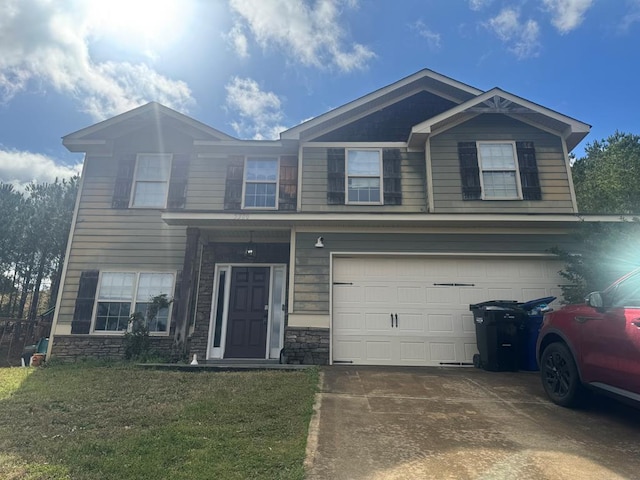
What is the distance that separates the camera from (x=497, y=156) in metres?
8.06

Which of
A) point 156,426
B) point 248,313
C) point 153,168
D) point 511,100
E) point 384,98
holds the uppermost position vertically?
point 384,98

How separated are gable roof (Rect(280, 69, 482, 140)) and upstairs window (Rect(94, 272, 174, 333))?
4.62m

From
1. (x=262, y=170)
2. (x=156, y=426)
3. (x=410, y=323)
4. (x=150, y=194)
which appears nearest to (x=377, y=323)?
(x=410, y=323)

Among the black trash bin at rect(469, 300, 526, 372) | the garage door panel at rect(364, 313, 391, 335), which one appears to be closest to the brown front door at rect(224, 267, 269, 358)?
the garage door panel at rect(364, 313, 391, 335)

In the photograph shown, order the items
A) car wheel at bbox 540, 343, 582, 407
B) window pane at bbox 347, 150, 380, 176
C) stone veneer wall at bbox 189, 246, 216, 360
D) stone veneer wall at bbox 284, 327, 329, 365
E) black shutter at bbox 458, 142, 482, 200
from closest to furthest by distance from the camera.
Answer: car wheel at bbox 540, 343, 582, 407
stone veneer wall at bbox 284, 327, 329, 365
black shutter at bbox 458, 142, 482, 200
stone veneer wall at bbox 189, 246, 216, 360
window pane at bbox 347, 150, 380, 176

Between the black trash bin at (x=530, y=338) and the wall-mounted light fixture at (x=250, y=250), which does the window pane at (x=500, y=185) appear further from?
the wall-mounted light fixture at (x=250, y=250)

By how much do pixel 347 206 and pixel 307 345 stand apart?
3.25 meters

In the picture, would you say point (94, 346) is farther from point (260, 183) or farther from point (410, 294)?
point (410, 294)

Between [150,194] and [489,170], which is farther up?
[489,170]

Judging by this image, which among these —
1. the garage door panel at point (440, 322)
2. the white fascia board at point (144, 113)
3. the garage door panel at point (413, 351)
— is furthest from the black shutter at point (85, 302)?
the garage door panel at point (440, 322)

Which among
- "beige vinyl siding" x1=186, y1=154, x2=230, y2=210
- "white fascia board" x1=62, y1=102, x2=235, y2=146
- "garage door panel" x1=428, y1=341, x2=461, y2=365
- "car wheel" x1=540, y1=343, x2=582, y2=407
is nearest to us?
"car wheel" x1=540, y1=343, x2=582, y2=407

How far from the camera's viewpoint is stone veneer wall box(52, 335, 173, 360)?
7.52 m

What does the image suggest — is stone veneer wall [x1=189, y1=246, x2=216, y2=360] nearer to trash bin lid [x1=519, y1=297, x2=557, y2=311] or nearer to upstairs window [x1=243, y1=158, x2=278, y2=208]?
upstairs window [x1=243, y1=158, x2=278, y2=208]

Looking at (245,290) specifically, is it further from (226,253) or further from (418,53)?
(418,53)
